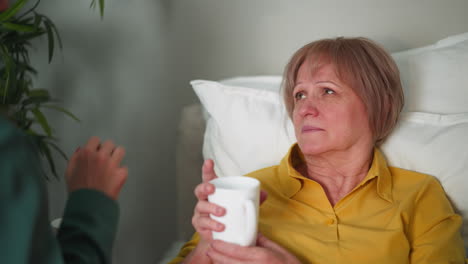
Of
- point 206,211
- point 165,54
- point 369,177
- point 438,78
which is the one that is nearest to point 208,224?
point 206,211

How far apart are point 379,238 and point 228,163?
558mm

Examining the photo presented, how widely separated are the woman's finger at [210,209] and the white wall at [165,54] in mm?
684

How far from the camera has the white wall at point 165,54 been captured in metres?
1.44

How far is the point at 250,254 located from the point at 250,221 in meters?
0.11

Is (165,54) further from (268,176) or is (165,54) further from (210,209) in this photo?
(210,209)

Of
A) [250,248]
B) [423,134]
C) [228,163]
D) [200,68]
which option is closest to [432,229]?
[423,134]

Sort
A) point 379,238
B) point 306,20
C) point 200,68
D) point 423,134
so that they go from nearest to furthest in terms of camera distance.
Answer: point 379,238
point 423,134
point 306,20
point 200,68

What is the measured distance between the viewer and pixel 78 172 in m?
0.68

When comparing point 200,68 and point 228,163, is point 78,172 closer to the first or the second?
point 228,163

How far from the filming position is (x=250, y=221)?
802 millimetres

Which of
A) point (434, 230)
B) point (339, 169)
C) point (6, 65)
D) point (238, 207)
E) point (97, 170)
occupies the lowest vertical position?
point (434, 230)

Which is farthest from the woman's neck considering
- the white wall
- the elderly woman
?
the white wall

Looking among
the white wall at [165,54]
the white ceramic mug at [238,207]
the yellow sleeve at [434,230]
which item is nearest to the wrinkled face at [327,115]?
the yellow sleeve at [434,230]

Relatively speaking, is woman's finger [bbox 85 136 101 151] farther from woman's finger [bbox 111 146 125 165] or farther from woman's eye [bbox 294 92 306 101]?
woman's eye [bbox 294 92 306 101]
